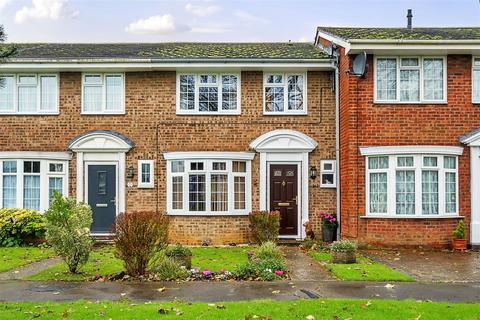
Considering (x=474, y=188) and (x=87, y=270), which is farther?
(x=474, y=188)

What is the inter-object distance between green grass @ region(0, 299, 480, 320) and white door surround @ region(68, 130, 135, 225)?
9.96 m

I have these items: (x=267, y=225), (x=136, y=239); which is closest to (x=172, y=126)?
(x=267, y=225)

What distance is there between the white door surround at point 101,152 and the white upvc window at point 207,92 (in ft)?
6.86

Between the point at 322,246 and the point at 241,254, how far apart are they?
269 centimetres

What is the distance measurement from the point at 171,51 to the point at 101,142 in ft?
12.3

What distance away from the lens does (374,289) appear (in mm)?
11242

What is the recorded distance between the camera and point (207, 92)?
65.6 ft

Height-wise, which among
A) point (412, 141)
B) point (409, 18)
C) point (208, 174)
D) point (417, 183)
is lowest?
point (417, 183)

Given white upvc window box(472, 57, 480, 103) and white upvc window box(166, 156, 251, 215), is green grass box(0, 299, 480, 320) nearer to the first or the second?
white upvc window box(166, 156, 251, 215)

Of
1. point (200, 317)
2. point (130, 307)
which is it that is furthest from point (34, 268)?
point (200, 317)

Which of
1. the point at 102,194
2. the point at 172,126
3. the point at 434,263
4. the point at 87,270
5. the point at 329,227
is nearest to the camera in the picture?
the point at 87,270

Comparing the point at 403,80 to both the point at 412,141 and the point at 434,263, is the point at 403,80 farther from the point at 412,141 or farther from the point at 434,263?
the point at 434,263

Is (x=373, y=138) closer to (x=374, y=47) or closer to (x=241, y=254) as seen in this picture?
(x=374, y=47)

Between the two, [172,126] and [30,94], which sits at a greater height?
[30,94]
